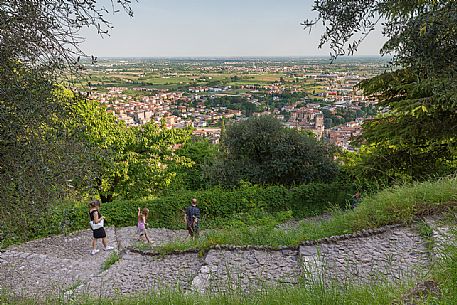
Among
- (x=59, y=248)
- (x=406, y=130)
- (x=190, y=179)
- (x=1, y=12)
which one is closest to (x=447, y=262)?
(x=1, y=12)

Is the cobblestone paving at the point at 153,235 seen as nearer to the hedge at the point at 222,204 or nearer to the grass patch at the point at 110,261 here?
the hedge at the point at 222,204

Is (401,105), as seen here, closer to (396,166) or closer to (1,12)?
(396,166)

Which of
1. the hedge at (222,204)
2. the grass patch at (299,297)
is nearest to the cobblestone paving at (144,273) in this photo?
the grass patch at (299,297)

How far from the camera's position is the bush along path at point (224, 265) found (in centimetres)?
569

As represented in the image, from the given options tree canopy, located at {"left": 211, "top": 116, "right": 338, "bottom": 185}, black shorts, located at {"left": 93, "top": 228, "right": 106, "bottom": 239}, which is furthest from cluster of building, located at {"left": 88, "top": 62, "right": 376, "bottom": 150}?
black shorts, located at {"left": 93, "top": 228, "right": 106, "bottom": 239}

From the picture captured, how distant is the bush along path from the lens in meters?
5.69

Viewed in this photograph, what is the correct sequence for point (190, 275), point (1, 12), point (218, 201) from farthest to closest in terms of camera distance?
point (218, 201)
point (190, 275)
point (1, 12)

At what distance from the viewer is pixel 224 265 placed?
711 centimetres

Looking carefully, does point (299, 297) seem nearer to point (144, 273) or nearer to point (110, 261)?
point (144, 273)

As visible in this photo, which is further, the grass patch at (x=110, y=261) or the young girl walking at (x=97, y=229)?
the young girl walking at (x=97, y=229)

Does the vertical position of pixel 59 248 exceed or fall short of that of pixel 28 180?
it falls short

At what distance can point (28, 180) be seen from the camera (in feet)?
12.6

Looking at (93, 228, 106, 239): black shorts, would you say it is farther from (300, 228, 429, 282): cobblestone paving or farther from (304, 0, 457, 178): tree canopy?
(304, 0, 457, 178): tree canopy

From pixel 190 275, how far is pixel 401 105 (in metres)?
6.56
